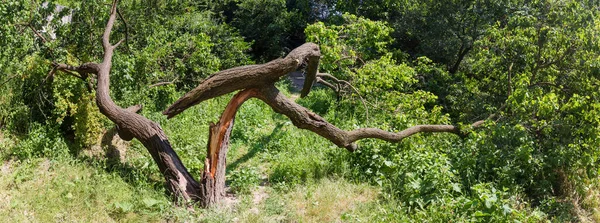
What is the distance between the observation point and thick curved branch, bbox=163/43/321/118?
19.5ft

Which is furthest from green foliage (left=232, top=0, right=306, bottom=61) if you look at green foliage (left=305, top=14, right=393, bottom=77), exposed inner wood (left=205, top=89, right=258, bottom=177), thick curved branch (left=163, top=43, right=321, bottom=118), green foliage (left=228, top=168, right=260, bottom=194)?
thick curved branch (left=163, top=43, right=321, bottom=118)

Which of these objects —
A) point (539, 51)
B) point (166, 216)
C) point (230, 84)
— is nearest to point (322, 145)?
point (230, 84)

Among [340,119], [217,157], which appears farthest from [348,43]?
[217,157]

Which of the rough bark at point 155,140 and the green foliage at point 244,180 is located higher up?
the rough bark at point 155,140

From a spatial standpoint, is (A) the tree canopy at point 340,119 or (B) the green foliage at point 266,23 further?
(B) the green foliage at point 266,23

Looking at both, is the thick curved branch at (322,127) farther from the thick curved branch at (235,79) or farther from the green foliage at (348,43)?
the green foliage at (348,43)

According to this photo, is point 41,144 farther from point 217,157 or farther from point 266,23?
point 266,23

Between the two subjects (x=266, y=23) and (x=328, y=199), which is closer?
(x=328, y=199)

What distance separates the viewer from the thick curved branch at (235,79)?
5.93m

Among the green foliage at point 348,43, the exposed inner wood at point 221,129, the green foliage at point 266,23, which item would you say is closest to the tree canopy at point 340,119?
the exposed inner wood at point 221,129

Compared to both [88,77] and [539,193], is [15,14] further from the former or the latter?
[539,193]

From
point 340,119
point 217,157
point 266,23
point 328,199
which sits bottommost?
point 328,199

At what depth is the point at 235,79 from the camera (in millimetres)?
5941

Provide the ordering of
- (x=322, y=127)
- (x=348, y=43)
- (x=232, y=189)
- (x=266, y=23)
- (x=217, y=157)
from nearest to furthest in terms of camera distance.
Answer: (x=217, y=157) → (x=232, y=189) → (x=322, y=127) → (x=348, y=43) → (x=266, y=23)
